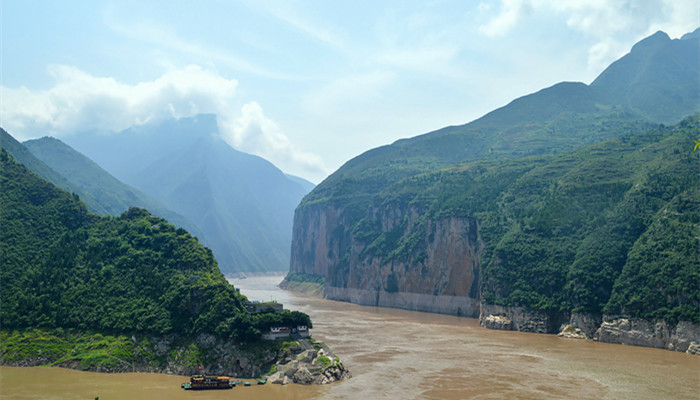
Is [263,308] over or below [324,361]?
over

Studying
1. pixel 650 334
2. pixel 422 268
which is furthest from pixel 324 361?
pixel 422 268

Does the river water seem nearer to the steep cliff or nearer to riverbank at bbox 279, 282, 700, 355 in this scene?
riverbank at bbox 279, 282, 700, 355

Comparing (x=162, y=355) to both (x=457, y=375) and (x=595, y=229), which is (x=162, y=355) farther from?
(x=595, y=229)

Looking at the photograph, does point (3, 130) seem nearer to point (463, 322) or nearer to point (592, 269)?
point (463, 322)

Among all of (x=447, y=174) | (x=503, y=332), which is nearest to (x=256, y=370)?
(x=503, y=332)

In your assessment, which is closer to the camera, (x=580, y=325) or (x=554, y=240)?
(x=580, y=325)

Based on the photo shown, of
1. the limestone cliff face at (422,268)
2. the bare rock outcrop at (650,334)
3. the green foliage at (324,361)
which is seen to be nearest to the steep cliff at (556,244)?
the limestone cliff face at (422,268)

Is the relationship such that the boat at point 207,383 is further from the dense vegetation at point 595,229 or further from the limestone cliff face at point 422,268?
the limestone cliff face at point 422,268
